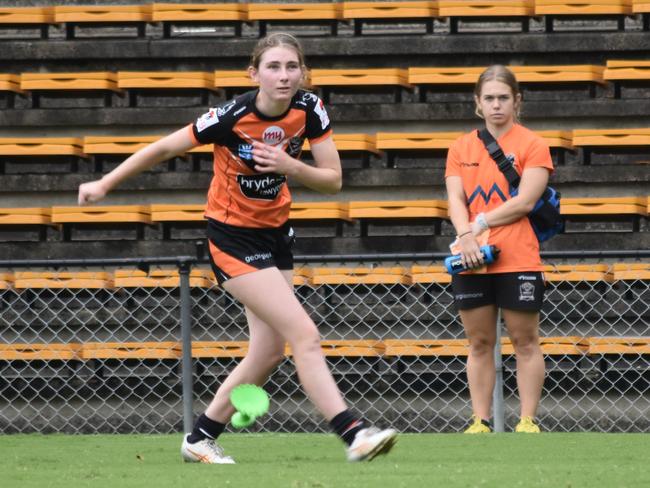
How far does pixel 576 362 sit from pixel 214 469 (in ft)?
14.1

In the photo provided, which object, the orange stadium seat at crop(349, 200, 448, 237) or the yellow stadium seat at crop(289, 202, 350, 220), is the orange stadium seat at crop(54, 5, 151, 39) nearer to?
the yellow stadium seat at crop(289, 202, 350, 220)

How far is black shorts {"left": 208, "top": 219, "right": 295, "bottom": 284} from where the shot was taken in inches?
170

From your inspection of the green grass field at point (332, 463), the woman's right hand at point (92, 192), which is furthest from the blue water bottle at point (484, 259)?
the woman's right hand at point (92, 192)

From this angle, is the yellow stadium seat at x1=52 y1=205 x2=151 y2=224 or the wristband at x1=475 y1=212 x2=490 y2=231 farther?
the yellow stadium seat at x1=52 y1=205 x2=151 y2=224

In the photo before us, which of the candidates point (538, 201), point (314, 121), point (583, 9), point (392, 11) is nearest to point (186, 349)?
point (538, 201)

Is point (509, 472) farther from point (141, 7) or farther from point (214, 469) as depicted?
point (141, 7)

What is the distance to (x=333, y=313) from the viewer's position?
8.38 meters

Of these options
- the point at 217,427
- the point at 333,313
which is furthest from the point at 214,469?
the point at 333,313

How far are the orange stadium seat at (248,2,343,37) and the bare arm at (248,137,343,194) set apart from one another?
6.36 meters

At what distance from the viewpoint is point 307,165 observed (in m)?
4.14

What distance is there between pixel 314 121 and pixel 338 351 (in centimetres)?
413

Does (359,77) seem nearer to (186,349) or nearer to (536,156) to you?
(186,349)

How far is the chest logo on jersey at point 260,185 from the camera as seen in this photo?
14.3 feet

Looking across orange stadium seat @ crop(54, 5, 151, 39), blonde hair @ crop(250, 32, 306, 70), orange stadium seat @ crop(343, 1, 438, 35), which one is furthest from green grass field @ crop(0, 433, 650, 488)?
orange stadium seat @ crop(54, 5, 151, 39)
